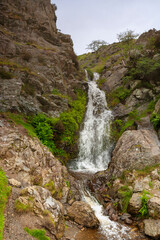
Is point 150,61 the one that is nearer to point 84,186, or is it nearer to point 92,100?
point 92,100

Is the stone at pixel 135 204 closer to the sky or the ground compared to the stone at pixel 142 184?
closer to the ground

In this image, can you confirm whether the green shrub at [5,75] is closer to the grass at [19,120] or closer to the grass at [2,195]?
the grass at [19,120]

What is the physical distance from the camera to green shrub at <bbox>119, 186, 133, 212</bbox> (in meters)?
9.73

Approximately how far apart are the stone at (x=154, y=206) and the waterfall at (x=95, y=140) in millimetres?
7273

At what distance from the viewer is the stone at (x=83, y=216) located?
810 cm

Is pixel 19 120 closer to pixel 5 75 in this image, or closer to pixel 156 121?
pixel 5 75

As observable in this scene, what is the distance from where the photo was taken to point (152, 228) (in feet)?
25.0

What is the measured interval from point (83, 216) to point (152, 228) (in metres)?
3.65

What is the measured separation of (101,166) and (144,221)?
868 centimetres

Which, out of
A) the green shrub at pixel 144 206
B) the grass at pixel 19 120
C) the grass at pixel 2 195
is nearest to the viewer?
the grass at pixel 2 195

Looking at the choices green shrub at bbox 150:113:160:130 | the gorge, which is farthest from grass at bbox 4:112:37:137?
green shrub at bbox 150:113:160:130

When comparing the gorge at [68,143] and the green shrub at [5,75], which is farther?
the green shrub at [5,75]

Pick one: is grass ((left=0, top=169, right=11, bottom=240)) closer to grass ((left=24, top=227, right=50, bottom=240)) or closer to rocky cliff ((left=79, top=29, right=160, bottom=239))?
grass ((left=24, top=227, right=50, bottom=240))

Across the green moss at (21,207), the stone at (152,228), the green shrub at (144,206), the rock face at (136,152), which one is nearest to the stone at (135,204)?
the green shrub at (144,206)
